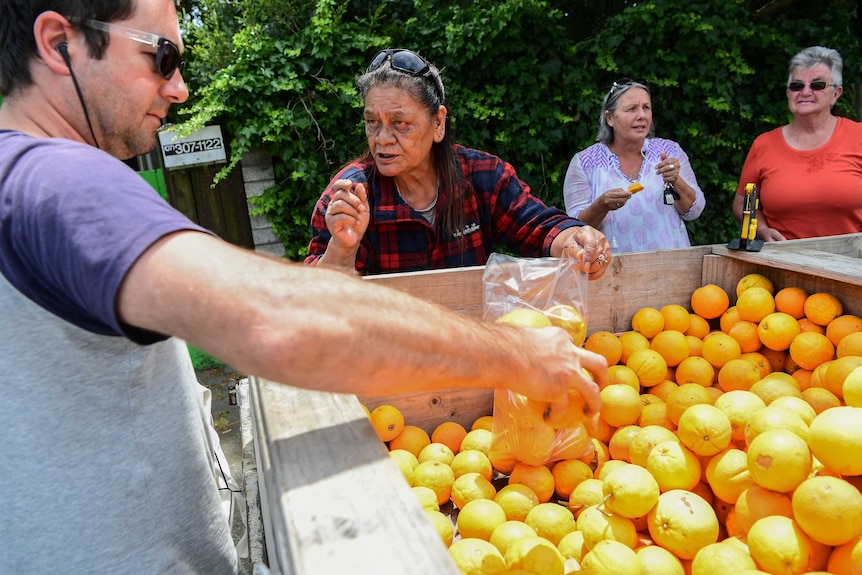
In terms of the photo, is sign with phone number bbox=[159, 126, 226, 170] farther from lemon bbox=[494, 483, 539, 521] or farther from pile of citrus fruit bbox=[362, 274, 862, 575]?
→ lemon bbox=[494, 483, 539, 521]

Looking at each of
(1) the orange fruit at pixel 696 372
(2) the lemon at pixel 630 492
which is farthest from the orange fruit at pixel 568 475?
(1) the orange fruit at pixel 696 372

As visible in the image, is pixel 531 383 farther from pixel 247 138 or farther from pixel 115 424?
pixel 247 138

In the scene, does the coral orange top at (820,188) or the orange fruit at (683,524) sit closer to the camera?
the orange fruit at (683,524)

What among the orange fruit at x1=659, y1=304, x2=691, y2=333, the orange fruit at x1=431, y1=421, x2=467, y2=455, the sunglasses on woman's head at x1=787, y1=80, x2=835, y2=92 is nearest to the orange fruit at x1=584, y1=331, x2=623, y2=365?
the orange fruit at x1=659, y1=304, x2=691, y2=333

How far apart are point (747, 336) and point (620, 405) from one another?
0.63 metres

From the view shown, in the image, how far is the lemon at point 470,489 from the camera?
162 centimetres

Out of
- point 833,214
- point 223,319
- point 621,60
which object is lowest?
point 833,214

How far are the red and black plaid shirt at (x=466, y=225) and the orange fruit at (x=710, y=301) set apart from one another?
1.86 feet

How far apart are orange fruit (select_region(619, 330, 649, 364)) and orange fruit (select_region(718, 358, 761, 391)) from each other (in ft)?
0.91

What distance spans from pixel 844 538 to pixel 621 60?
5.02 m

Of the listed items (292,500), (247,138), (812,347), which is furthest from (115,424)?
(247,138)

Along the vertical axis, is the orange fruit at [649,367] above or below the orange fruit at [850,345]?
below

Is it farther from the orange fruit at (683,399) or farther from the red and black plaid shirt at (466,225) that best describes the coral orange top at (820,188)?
the orange fruit at (683,399)

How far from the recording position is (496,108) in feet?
16.8
